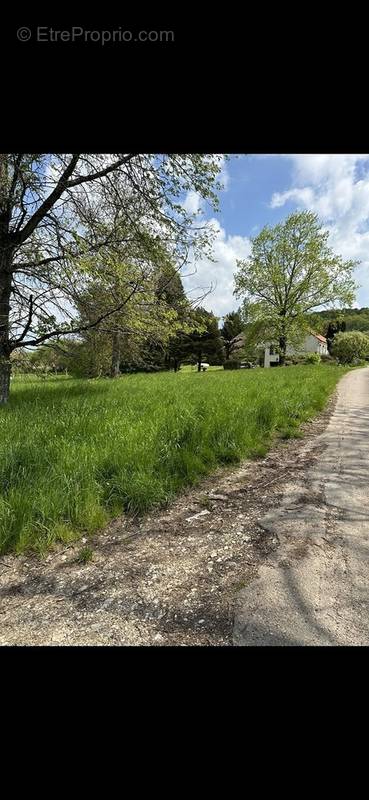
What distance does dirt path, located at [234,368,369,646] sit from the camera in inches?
Result: 68.6

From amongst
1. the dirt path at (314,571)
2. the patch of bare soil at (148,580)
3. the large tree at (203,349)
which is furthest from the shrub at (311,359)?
the patch of bare soil at (148,580)

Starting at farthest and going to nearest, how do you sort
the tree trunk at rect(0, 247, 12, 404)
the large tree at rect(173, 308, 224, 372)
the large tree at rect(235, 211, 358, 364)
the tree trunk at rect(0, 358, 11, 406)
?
the large tree at rect(173, 308, 224, 372) → the large tree at rect(235, 211, 358, 364) → the tree trunk at rect(0, 358, 11, 406) → the tree trunk at rect(0, 247, 12, 404)

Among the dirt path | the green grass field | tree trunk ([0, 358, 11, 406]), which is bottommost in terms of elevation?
the dirt path

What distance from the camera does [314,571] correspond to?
225 cm

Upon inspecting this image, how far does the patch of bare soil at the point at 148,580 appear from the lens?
5.92ft

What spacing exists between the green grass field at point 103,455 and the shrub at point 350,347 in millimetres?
34856

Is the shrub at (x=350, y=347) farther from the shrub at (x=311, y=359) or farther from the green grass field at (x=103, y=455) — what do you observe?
the green grass field at (x=103, y=455)

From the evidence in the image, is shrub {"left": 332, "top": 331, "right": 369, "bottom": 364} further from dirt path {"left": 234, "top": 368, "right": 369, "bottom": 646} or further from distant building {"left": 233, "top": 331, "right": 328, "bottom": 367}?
dirt path {"left": 234, "top": 368, "right": 369, "bottom": 646}

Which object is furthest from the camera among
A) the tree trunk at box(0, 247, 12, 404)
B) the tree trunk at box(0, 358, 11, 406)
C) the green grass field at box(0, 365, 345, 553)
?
the tree trunk at box(0, 358, 11, 406)

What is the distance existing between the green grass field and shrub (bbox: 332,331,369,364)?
34856mm

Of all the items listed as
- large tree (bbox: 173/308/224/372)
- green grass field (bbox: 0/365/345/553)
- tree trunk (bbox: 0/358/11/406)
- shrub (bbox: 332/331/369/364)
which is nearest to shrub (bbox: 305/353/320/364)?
shrub (bbox: 332/331/369/364)
